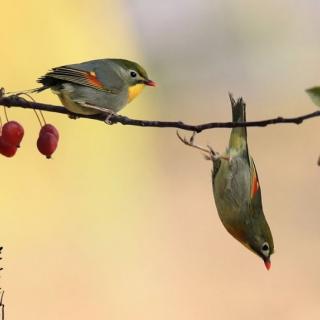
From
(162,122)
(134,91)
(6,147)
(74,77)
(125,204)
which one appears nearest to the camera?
(162,122)

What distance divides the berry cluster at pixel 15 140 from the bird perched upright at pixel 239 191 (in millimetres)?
639

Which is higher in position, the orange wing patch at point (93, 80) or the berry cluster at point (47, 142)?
the orange wing patch at point (93, 80)

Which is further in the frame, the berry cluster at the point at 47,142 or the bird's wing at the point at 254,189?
the bird's wing at the point at 254,189

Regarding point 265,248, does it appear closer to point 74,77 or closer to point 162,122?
point 74,77

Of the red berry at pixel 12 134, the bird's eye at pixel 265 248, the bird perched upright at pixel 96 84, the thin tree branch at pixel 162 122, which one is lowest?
the bird's eye at pixel 265 248

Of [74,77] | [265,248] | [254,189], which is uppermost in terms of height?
[74,77]

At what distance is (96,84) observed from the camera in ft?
4.01

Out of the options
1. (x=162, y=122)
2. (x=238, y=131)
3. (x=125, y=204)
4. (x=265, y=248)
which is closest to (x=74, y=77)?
(x=162, y=122)

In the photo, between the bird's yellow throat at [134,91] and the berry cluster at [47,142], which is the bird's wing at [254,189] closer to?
the bird's yellow throat at [134,91]

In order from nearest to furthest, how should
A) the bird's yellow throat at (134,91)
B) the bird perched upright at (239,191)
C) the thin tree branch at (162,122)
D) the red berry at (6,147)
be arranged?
1. the thin tree branch at (162,122)
2. the red berry at (6,147)
3. the bird's yellow throat at (134,91)
4. the bird perched upright at (239,191)

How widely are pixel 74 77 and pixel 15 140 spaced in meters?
0.18

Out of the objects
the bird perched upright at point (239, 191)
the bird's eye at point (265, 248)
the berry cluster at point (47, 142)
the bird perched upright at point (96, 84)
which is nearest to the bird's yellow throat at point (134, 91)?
the bird perched upright at point (96, 84)

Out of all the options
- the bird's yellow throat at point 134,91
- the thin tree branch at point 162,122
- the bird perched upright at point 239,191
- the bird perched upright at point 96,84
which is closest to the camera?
the thin tree branch at point 162,122

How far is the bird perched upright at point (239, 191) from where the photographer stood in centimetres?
166
